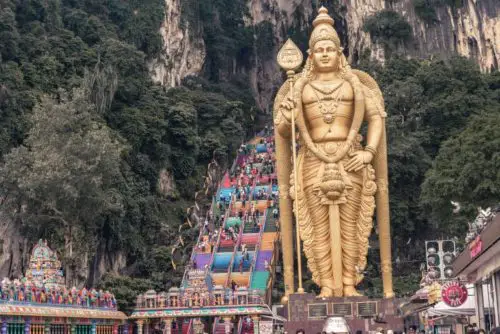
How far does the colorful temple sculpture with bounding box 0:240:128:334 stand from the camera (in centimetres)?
1553

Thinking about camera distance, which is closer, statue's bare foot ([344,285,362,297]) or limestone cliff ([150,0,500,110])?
statue's bare foot ([344,285,362,297])

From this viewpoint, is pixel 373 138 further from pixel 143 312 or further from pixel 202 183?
pixel 202 183

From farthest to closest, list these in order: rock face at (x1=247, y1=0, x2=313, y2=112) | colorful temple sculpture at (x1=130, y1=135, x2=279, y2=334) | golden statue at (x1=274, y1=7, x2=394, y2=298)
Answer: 1. rock face at (x1=247, y1=0, x2=313, y2=112)
2. colorful temple sculpture at (x1=130, y1=135, x2=279, y2=334)
3. golden statue at (x1=274, y1=7, x2=394, y2=298)

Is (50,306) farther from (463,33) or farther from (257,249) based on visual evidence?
(463,33)

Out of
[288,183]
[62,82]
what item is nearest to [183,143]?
[62,82]

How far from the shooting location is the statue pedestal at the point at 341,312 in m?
13.1

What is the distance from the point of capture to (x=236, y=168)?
35938 mm

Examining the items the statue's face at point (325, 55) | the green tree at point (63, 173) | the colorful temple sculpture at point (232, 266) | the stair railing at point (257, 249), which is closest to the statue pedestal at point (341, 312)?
the statue's face at point (325, 55)

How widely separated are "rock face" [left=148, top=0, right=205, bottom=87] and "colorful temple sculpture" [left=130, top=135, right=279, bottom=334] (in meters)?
4.84

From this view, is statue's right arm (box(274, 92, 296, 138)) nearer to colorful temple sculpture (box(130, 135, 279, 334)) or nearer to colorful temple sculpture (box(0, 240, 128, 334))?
colorful temple sculpture (box(130, 135, 279, 334))

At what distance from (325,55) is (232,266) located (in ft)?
38.9

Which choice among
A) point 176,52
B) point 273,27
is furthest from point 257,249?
point 273,27

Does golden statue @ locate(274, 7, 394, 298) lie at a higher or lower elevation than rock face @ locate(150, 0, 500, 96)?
lower

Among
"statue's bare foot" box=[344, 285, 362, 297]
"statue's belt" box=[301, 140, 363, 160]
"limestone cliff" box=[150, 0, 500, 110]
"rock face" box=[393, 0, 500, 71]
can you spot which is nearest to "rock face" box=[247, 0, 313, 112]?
"limestone cliff" box=[150, 0, 500, 110]
